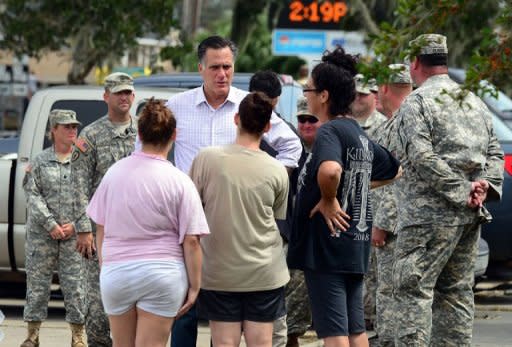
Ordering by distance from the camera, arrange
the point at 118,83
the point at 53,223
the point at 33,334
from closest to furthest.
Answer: the point at 118,83 → the point at 33,334 → the point at 53,223

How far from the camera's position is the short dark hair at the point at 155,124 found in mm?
7191

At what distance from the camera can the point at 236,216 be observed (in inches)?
288

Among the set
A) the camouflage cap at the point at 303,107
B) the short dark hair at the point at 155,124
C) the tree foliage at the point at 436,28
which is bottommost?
the camouflage cap at the point at 303,107

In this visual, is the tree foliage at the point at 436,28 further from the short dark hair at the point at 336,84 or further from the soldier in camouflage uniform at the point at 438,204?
the soldier in camouflage uniform at the point at 438,204

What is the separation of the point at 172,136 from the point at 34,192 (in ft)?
12.1

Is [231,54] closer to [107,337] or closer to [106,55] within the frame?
[107,337]

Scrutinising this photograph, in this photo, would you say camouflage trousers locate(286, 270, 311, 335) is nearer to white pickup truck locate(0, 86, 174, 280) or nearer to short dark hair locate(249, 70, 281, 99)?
short dark hair locate(249, 70, 281, 99)

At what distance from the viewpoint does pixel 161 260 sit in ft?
23.0

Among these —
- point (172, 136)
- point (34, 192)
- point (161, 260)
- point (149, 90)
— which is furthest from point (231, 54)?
point (149, 90)

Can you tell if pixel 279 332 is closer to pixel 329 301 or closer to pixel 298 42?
pixel 329 301

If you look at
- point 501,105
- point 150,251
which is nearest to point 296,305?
point 150,251

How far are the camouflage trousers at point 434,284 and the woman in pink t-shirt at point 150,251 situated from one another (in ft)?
5.36

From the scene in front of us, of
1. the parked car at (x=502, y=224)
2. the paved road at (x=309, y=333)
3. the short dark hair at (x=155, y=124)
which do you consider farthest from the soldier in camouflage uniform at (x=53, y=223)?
the parked car at (x=502, y=224)

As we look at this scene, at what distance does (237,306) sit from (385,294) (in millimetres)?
1849
